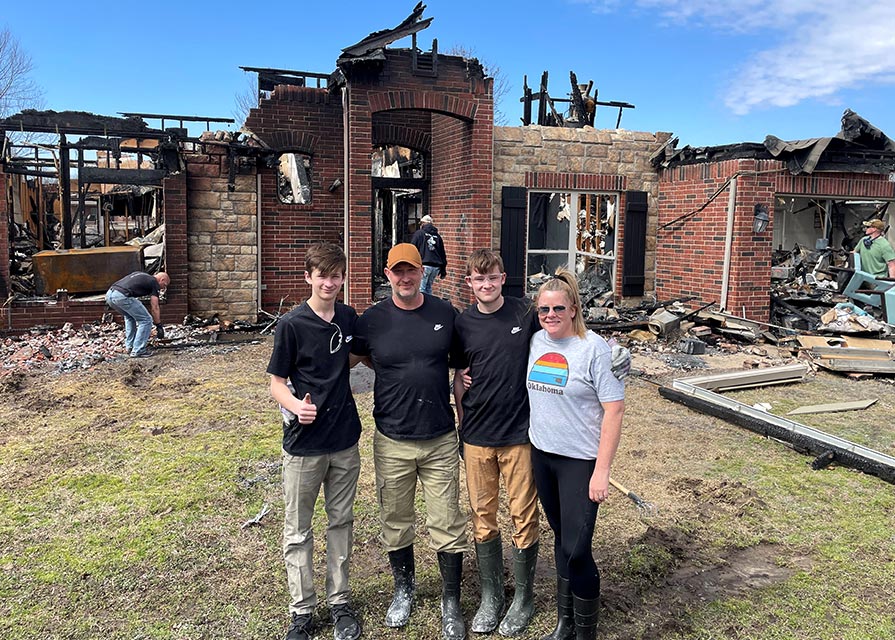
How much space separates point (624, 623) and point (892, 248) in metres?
11.2

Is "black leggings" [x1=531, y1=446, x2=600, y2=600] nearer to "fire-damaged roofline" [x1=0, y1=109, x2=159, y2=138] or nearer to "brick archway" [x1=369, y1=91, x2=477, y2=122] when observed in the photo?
"brick archway" [x1=369, y1=91, x2=477, y2=122]

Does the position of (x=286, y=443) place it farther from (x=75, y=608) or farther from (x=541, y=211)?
(x=541, y=211)

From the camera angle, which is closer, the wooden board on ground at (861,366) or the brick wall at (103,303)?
the wooden board on ground at (861,366)

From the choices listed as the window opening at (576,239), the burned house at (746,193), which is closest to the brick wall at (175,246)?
the window opening at (576,239)

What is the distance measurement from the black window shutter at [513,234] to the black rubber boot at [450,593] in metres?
8.75

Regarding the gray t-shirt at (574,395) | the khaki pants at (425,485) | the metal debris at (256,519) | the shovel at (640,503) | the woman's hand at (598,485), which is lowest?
the metal debris at (256,519)

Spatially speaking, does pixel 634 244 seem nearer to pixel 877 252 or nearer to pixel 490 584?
pixel 877 252

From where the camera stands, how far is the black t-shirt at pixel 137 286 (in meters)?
9.39

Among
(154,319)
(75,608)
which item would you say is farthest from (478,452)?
(154,319)

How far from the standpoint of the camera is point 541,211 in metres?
17.5

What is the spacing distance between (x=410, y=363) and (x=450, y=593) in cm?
115

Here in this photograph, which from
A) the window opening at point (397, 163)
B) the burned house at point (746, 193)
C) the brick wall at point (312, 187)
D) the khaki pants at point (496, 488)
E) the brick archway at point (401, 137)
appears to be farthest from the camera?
the window opening at point (397, 163)

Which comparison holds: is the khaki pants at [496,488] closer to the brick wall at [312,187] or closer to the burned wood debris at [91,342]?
the burned wood debris at [91,342]

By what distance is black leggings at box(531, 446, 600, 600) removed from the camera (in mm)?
2787
